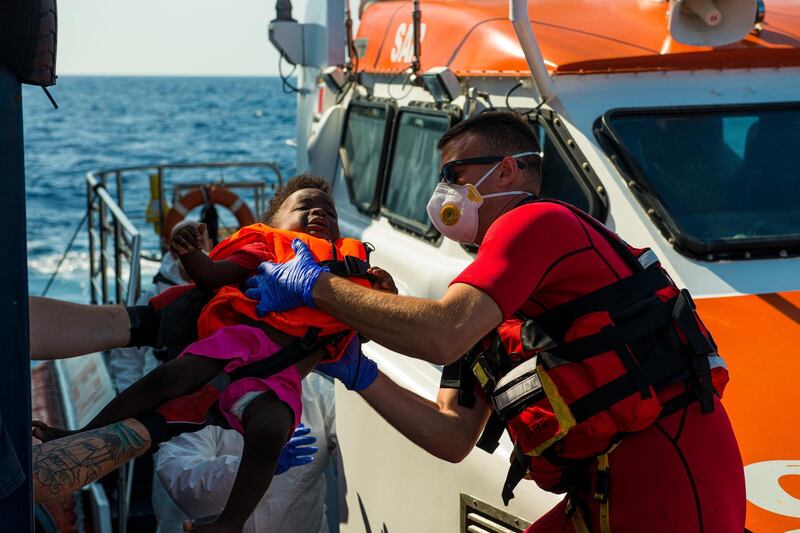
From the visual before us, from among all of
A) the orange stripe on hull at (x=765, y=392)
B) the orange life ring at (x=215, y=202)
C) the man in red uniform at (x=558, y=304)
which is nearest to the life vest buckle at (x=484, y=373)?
the man in red uniform at (x=558, y=304)

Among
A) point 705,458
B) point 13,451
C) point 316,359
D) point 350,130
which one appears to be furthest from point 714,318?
point 350,130

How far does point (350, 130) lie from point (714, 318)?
312 cm

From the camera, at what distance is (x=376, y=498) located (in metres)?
4.00

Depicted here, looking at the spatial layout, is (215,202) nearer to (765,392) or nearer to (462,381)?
(462,381)

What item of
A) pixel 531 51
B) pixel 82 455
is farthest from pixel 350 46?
pixel 82 455

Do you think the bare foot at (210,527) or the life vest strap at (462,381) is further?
the life vest strap at (462,381)

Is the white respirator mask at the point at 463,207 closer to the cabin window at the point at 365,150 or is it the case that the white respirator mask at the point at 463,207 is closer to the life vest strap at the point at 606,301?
the life vest strap at the point at 606,301

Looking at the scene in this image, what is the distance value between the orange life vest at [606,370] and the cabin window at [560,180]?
110cm

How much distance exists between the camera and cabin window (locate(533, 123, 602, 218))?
3760 millimetres

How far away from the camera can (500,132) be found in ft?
9.48

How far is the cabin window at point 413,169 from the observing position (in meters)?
4.67

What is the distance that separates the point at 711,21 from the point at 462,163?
1.61 meters

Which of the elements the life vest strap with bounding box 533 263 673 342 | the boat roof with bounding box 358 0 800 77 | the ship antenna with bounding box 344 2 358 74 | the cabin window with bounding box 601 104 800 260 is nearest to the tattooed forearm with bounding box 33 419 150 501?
the life vest strap with bounding box 533 263 673 342

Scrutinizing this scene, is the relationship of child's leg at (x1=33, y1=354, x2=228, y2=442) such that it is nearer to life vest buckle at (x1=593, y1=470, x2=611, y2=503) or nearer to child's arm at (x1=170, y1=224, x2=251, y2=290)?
child's arm at (x1=170, y1=224, x2=251, y2=290)
